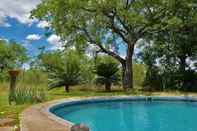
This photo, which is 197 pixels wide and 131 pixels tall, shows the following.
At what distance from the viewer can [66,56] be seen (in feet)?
79.4

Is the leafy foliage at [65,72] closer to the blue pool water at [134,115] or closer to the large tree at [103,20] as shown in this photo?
the large tree at [103,20]

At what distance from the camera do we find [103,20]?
2338cm

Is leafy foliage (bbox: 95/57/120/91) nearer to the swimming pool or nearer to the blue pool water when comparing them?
the swimming pool

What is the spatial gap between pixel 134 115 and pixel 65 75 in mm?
8950

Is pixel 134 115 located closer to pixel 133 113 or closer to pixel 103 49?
pixel 133 113

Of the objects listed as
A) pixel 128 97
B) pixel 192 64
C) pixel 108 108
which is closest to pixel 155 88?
pixel 192 64

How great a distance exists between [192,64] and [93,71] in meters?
6.38

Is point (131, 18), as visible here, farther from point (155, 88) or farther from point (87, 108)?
point (87, 108)

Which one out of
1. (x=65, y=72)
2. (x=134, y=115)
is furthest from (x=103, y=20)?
(x=134, y=115)

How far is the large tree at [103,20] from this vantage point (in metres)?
22.2

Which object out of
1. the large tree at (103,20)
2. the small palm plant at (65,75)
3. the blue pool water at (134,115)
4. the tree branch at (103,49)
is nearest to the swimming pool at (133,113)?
the blue pool water at (134,115)

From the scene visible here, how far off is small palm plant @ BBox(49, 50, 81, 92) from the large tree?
1.69 metres

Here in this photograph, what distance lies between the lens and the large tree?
73.0ft

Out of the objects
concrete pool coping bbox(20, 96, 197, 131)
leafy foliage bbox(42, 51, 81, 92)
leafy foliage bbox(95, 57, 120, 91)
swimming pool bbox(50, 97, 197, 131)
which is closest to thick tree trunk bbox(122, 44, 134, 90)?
leafy foliage bbox(95, 57, 120, 91)
